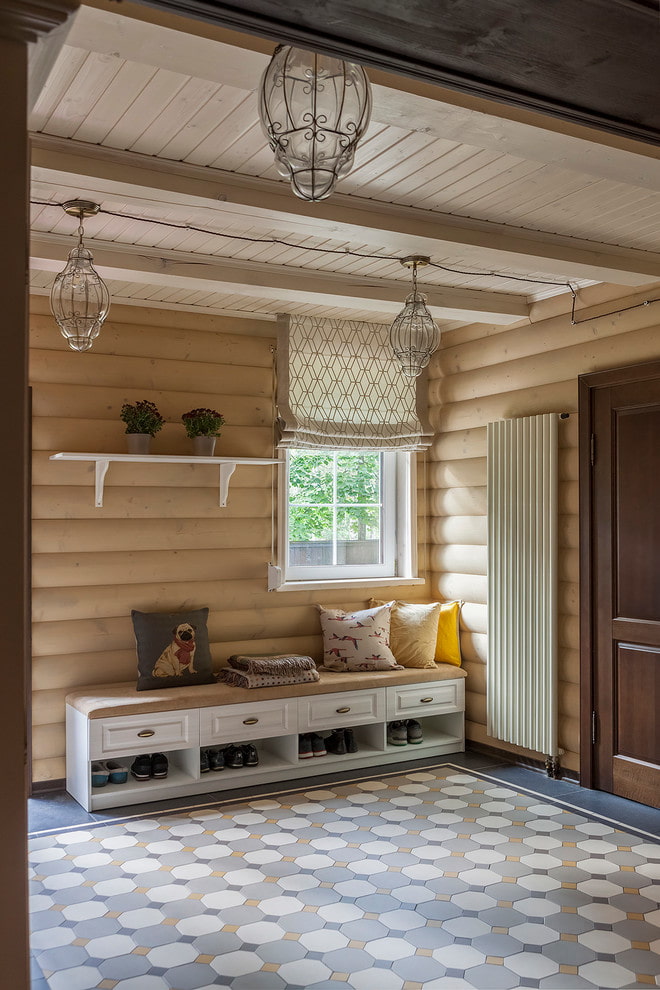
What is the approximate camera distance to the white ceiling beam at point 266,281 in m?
3.79

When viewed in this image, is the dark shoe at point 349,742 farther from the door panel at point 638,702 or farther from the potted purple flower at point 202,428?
the potted purple flower at point 202,428

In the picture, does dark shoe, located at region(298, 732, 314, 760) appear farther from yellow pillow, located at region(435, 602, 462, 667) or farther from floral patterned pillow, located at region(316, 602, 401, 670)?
yellow pillow, located at region(435, 602, 462, 667)

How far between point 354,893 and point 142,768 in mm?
1555

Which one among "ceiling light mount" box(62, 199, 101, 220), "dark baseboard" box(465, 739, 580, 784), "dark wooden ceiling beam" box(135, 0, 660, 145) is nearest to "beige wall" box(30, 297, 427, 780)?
"dark baseboard" box(465, 739, 580, 784)

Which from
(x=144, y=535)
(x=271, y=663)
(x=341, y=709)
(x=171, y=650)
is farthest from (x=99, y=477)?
(x=341, y=709)

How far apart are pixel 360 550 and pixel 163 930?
120 inches

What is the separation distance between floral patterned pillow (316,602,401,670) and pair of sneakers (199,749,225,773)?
86cm

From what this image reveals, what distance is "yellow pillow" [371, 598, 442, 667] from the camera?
17.4ft

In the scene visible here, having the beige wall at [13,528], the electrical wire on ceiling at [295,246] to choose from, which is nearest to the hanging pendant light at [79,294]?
the electrical wire on ceiling at [295,246]

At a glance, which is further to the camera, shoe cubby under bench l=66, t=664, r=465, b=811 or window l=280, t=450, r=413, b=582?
window l=280, t=450, r=413, b=582

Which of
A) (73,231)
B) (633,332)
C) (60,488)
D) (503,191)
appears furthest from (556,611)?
(73,231)

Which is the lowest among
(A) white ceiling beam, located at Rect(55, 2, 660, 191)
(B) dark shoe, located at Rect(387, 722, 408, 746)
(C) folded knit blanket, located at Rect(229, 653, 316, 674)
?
(B) dark shoe, located at Rect(387, 722, 408, 746)

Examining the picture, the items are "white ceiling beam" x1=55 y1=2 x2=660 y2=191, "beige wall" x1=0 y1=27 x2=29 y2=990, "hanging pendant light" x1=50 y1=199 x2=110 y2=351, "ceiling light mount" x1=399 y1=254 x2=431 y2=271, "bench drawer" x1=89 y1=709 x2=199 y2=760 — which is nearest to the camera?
"beige wall" x1=0 y1=27 x2=29 y2=990

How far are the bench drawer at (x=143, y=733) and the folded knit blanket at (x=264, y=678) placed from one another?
0.32 m
